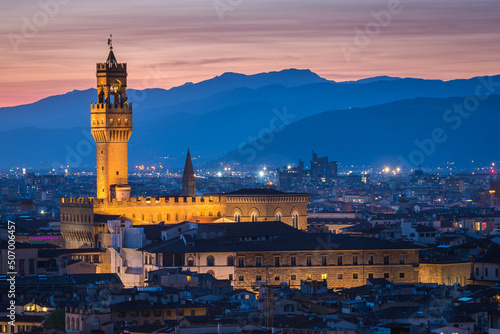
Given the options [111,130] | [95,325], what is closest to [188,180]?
[111,130]

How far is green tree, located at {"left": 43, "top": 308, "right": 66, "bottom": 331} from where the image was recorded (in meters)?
48.5

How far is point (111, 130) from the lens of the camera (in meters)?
92.2

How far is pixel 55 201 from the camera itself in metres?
196

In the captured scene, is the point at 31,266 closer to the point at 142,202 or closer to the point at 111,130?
the point at 142,202

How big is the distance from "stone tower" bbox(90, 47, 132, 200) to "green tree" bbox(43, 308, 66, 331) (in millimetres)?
40275

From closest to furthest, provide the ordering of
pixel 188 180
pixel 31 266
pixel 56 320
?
pixel 56 320
pixel 31 266
pixel 188 180

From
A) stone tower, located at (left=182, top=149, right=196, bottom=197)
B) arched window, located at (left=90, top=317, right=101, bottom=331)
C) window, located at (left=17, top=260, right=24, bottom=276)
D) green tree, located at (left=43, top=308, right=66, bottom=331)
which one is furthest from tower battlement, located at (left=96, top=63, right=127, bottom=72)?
arched window, located at (left=90, top=317, right=101, bottom=331)

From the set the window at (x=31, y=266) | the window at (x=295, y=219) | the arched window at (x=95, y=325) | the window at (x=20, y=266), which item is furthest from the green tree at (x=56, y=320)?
the window at (x=295, y=219)

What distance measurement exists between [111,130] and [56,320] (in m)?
43.8

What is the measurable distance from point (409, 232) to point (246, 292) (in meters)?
31.8

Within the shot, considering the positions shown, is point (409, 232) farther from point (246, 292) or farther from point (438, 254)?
point (246, 292)

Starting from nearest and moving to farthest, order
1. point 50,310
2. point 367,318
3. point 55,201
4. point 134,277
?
point 367,318 < point 50,310 < point 134,277 < point 55,201

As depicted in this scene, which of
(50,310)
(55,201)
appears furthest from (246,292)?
(55,201)

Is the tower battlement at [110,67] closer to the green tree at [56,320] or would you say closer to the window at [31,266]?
the window at [31,266]
